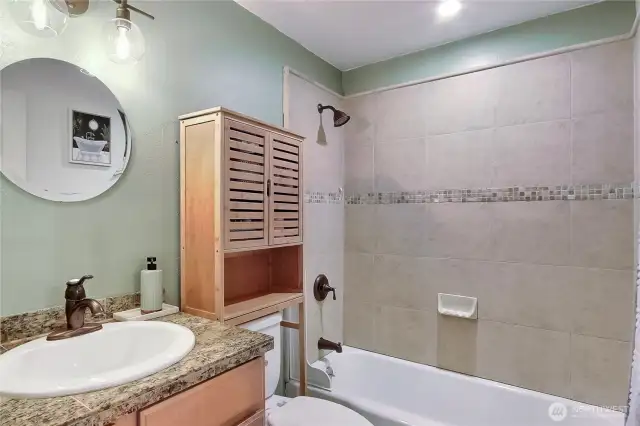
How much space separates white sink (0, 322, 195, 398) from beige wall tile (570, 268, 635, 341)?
192 cm

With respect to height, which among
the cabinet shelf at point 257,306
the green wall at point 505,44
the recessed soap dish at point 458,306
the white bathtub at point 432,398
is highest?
the green wall at point 505,44

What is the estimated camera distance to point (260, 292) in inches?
72.4

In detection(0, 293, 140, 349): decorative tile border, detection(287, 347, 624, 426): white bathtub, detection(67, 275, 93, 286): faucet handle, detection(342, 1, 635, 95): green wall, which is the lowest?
detection(287, 347, 624, 426): white bathtub

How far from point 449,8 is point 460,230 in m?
1.24

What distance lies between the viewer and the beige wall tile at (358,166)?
2504mm

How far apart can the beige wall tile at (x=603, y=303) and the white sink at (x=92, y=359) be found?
1.92m

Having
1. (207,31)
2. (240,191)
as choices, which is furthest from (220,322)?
(207,31)

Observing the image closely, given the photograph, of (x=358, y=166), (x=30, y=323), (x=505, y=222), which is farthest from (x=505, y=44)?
(x=30, y=323)

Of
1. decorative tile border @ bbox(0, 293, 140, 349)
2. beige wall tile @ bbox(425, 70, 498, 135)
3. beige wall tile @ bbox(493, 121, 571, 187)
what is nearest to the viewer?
decorative tile border @ bbox(0, 293, 140, 349)

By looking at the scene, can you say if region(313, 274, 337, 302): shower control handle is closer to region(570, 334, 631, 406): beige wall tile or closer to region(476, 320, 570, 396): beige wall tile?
region(476, 320, 570, 396): beige wall tile

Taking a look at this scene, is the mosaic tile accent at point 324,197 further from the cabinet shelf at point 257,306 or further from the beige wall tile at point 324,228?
the cabinet shelf at point 257,306

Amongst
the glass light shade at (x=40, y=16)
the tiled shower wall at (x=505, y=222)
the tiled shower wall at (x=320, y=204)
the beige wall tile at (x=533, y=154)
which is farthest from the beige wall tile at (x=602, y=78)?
the glass light shade at (x=40, y=16)

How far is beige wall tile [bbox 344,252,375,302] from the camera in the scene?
2.49 metres

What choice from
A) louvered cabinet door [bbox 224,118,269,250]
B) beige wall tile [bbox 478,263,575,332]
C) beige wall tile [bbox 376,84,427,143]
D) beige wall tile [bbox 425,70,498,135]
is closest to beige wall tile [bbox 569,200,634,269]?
beige wall tile [bbox 478,263,575,332]
